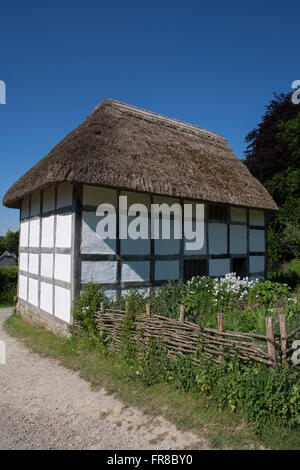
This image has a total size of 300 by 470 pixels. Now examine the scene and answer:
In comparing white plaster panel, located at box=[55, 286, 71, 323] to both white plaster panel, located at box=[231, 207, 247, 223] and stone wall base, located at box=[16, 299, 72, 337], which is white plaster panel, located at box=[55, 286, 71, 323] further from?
white plaster panel, located at box=[231, 207, 247, 223]

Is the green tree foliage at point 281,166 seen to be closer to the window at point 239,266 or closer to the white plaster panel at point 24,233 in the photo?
the window at point 239,266

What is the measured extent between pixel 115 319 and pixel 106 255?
1.71 m

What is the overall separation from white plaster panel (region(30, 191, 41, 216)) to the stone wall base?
2759 millimetres

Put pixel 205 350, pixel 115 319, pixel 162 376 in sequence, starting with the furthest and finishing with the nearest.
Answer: pixel 115 319 → pixel 162 376 → pixel 205 350

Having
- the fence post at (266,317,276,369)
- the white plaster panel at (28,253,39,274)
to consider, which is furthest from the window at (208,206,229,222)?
the fence post at (266,317,276,369)

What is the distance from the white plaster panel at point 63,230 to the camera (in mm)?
6957

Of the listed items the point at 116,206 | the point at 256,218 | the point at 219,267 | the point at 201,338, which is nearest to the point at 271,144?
the point at 256,218

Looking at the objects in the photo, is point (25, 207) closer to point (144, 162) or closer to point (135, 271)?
point (144, 162)

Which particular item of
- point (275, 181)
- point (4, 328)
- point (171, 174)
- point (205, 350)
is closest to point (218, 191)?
point (171, 174)

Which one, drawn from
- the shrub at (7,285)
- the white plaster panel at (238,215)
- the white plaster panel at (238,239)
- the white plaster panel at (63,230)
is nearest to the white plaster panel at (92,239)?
the white plaster panel at (63,230)

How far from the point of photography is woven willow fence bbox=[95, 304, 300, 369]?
358 cm

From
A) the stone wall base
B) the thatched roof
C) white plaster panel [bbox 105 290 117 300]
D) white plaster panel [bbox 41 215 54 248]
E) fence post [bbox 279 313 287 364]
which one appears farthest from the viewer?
white plaster panel [bbox 41 215 54 248]
